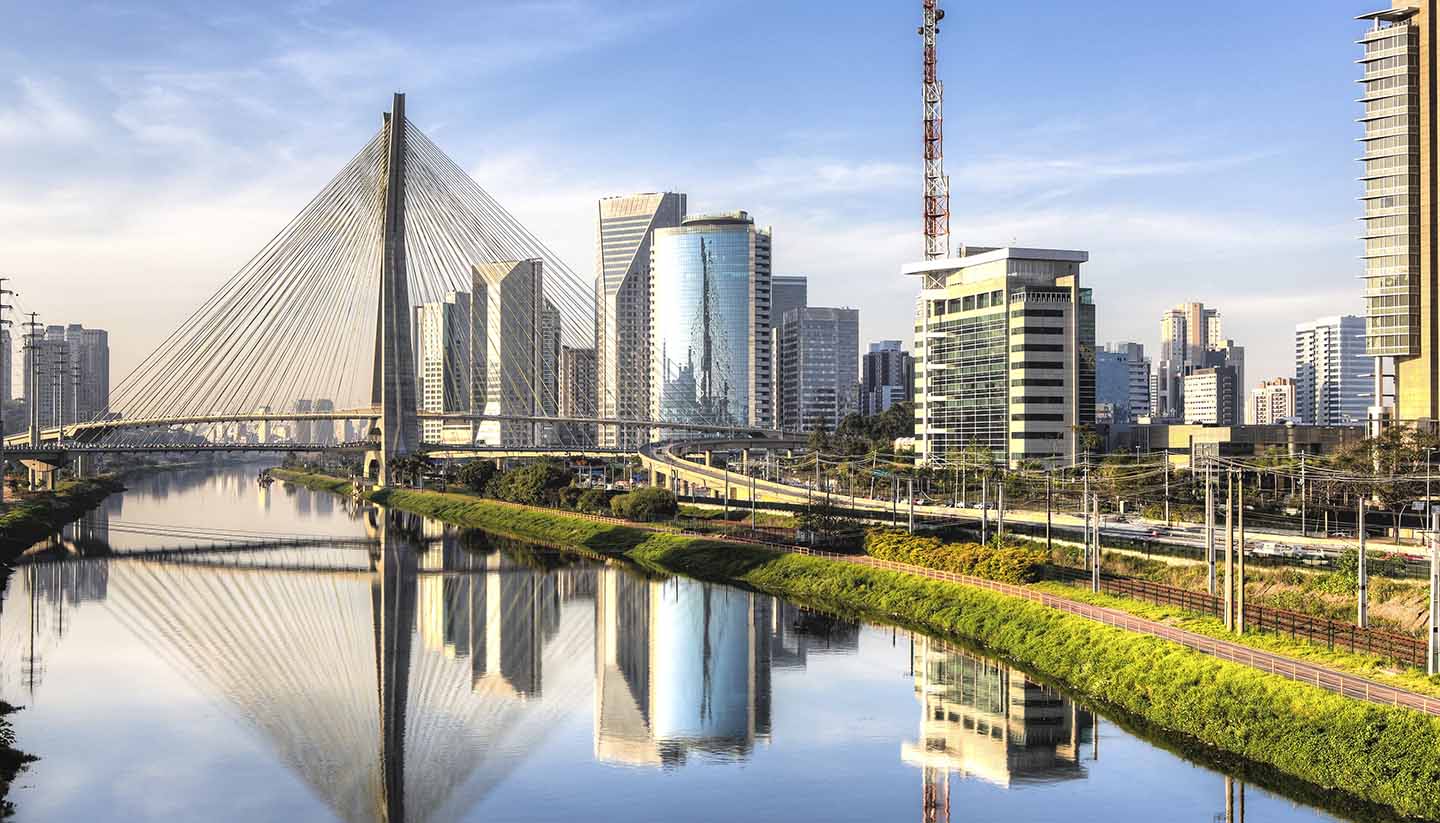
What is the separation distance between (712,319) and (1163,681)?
527 feet

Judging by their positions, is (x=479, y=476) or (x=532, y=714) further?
(x=479, y=476)

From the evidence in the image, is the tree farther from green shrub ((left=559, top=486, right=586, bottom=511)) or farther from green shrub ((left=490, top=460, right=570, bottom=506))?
green shrub ((left=559, top=486, right=586, bottom=511))

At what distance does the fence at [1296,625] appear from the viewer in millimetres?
29516

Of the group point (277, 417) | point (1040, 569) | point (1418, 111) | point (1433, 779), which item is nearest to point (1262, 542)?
point (1040, 569)

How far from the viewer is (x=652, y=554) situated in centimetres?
6675

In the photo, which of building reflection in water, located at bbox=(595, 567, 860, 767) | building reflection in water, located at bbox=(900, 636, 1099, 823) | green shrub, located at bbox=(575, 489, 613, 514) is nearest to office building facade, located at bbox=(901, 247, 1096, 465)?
green shrub, located at bbox=(575, 489, 613, 514)

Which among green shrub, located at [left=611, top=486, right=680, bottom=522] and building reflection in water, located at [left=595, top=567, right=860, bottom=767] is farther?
green shrub, located at [left=611, top=486, right=680, bottom=522]

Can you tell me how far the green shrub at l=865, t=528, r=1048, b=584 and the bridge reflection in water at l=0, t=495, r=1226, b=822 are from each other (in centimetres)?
456

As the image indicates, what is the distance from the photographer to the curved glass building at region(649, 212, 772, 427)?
7362 inches

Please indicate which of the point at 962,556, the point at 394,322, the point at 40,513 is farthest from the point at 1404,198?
the point at 40,513

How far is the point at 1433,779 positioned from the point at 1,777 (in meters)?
28.6

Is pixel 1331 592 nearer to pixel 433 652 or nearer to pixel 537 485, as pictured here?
pixel 433 652

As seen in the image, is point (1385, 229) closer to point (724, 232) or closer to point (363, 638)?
point (363, 638)

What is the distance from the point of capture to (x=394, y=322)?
287 feet
